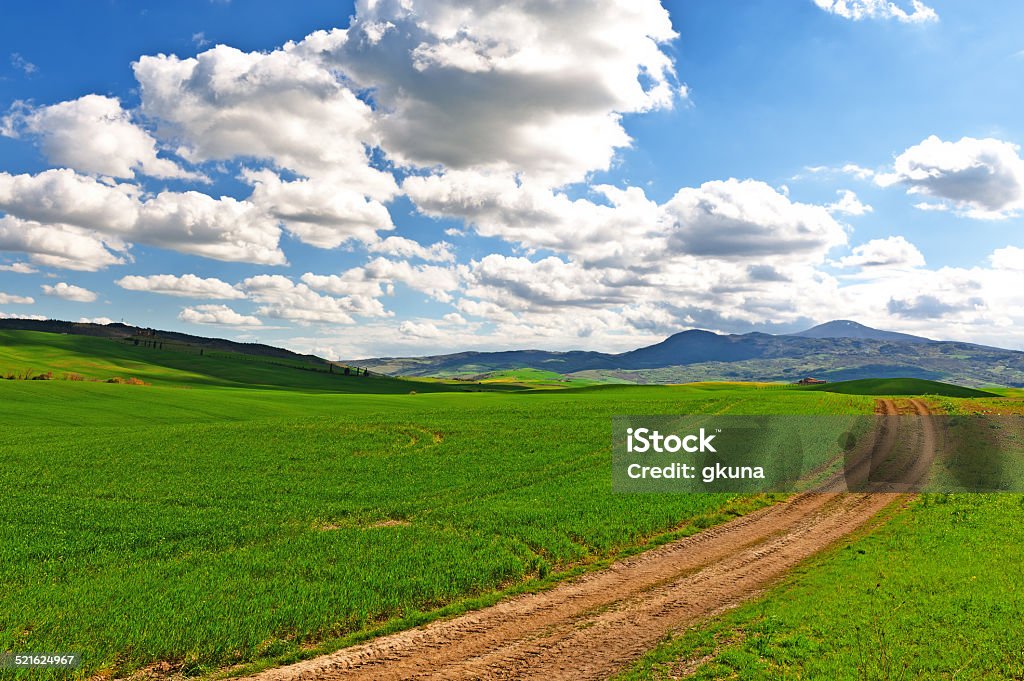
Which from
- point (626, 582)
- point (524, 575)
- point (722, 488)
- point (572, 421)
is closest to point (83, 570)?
point (524, 575)

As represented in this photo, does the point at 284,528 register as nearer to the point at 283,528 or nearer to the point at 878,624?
the point at 283,528

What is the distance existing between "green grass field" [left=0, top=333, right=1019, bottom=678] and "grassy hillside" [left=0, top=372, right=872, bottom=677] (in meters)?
0.10

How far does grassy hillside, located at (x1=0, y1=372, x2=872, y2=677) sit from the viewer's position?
1731 cm

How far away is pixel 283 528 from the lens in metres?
26.9

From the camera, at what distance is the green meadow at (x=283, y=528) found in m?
17.3

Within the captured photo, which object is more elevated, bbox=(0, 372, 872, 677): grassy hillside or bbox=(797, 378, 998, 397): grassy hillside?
bbox=(797, 378, 998, 397): grassy hillside

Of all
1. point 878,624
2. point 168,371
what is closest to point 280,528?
point 878,624

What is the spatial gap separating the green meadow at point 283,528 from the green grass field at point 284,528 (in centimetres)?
10

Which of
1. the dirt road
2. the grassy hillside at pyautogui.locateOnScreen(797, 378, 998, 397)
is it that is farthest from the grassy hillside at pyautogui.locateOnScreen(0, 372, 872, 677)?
the grassy hillside at pyautogui.locateOnScreen(797, 378, 998, 397)

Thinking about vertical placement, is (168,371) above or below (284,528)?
above

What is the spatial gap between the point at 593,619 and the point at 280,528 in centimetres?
1620

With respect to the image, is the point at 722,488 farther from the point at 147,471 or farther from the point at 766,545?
the point at 147,471

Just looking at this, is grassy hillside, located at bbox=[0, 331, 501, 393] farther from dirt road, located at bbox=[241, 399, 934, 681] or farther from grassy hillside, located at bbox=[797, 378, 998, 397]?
dirt road, located at bbox=[241, 399, 934, 681]

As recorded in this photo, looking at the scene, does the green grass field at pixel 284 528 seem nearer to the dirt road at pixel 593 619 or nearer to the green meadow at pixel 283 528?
the green meadow at pixel 283 528
